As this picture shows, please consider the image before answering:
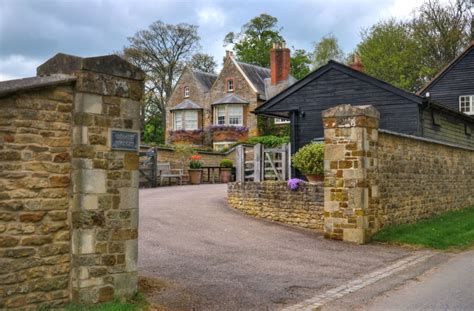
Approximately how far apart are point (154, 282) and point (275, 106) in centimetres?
1580

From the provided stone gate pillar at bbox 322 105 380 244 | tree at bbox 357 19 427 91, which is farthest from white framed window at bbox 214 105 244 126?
stone gate pillar at bbox 322 105 380 244

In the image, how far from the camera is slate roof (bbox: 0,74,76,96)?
19.4 feet

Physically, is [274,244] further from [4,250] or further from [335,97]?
[335,97]

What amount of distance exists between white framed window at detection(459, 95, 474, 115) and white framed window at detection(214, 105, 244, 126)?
685 inches

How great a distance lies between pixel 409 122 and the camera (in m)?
19.5

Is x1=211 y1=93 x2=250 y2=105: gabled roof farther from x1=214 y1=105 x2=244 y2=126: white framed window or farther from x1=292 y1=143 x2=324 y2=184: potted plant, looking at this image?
x1=292 y1=143 x2=324 y2=184: potted plant

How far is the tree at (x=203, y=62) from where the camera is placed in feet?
185

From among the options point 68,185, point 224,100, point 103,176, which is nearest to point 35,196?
point 68,185

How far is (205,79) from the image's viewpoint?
47.7m

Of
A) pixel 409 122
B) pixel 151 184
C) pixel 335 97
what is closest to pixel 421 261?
pixel 409 122

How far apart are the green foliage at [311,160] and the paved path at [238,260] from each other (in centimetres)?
180

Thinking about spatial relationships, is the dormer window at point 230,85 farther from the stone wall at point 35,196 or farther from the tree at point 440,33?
the stone wall at point 35,196

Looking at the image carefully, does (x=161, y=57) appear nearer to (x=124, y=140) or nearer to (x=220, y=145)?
(x=220, y=145)

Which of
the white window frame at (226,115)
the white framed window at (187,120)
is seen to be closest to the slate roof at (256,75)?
the white window frame at (226,115)
